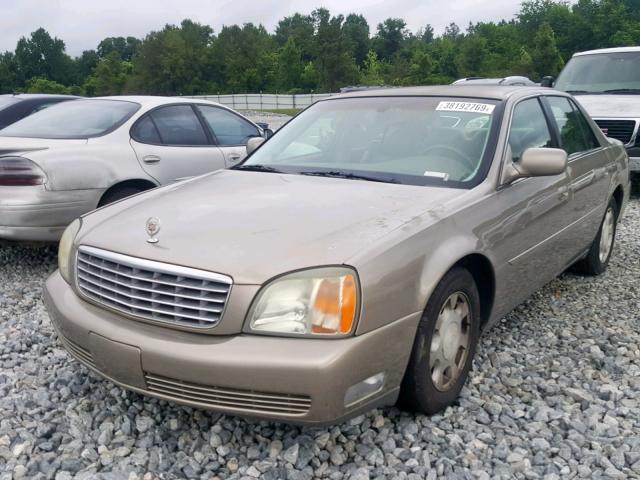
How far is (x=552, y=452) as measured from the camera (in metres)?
2.69

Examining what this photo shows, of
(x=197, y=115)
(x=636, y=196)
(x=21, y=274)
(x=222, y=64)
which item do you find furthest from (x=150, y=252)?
(x=222, y=64)

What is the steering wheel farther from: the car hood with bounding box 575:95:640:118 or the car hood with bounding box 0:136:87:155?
the car hood with bounding box 575:95:640:118

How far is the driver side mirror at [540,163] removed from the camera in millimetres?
3250

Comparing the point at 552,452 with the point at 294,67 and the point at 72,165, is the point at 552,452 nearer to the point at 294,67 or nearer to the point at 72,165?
the point at 72,165

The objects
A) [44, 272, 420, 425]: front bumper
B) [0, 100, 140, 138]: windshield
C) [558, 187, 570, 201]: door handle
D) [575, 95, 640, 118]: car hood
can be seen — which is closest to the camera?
[44, 272, 420, 425]: front bumper

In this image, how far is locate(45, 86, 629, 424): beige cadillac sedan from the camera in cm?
233

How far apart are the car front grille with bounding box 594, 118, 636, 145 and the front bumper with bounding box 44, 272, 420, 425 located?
699 centimetres

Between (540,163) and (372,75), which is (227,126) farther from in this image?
(372,75)

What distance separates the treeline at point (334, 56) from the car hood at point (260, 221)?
45.2 m

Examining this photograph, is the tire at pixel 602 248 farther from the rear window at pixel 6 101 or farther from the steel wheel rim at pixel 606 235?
the rear window at pixel 6 101

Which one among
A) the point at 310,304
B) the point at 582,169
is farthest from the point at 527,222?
the point at 310,304

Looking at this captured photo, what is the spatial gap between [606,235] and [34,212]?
4477 mm

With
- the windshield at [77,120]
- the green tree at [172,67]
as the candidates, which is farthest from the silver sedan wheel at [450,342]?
the green tree at [172,67]

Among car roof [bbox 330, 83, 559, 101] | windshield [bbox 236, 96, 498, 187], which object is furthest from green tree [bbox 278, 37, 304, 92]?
windshield [bbox 236, 96, 498, 187]
